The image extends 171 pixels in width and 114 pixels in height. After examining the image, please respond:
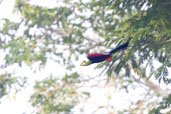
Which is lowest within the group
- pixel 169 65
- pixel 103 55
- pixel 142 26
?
pixel 169 65

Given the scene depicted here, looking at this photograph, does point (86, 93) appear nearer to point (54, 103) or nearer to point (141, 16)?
point (54, 103)

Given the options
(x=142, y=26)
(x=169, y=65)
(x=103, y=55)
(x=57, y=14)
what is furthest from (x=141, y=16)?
(x=57, y=14)

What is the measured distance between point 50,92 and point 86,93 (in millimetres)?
1629

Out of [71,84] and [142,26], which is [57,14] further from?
[142,26]

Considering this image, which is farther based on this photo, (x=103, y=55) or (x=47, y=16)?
(x=47, y=16)

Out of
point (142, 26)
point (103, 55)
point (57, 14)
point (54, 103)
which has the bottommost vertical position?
point (54, 103)

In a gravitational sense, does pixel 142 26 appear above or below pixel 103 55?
above

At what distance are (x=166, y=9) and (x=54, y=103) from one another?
8971mm

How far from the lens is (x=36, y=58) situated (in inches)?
453

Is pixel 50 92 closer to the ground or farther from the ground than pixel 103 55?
closer to the ground

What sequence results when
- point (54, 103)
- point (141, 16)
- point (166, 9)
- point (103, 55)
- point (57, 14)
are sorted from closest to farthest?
point (103, 55) < point (166, 9) < point (141, 16) < point (57, 14) < point (54, 103)

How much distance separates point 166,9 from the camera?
4148 mm

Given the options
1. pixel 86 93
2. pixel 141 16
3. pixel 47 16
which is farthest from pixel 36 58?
pixel 141 16

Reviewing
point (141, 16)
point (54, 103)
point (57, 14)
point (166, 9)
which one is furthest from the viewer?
point (54, 103)
